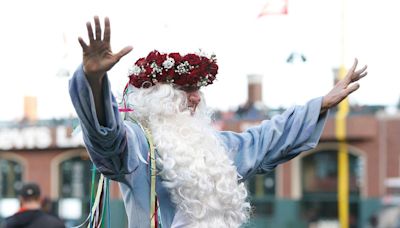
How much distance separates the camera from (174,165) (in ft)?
11.4

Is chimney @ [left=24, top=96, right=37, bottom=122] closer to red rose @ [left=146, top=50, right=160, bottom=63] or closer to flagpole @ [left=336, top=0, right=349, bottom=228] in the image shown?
flagpole @ [left=336, top=0, right=349, bottom=228]

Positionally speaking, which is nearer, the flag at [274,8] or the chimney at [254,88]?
the flag at [274,8]

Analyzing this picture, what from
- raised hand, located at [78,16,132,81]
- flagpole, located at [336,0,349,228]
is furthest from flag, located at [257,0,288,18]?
raised hand, located at [78,16,132,81]

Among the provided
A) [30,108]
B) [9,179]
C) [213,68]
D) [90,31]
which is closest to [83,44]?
[90,31]

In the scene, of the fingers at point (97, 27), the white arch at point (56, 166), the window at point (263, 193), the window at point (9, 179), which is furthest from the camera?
the window at point (9, 179)

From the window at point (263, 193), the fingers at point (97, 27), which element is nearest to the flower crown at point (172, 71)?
the fingers at point (97, 27)

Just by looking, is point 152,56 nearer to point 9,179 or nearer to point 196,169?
point 196,169

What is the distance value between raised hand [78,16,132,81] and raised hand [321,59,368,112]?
105cm

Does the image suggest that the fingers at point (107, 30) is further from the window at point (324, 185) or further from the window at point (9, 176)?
the window at point (9, 176)

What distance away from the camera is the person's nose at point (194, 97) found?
12.0 feet

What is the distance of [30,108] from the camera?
109 feet

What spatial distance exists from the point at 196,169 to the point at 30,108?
30143 mm

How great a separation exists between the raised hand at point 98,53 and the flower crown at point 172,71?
1.85 feet

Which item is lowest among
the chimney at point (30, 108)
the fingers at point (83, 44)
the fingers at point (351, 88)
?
the chimney at point (30, 108)
